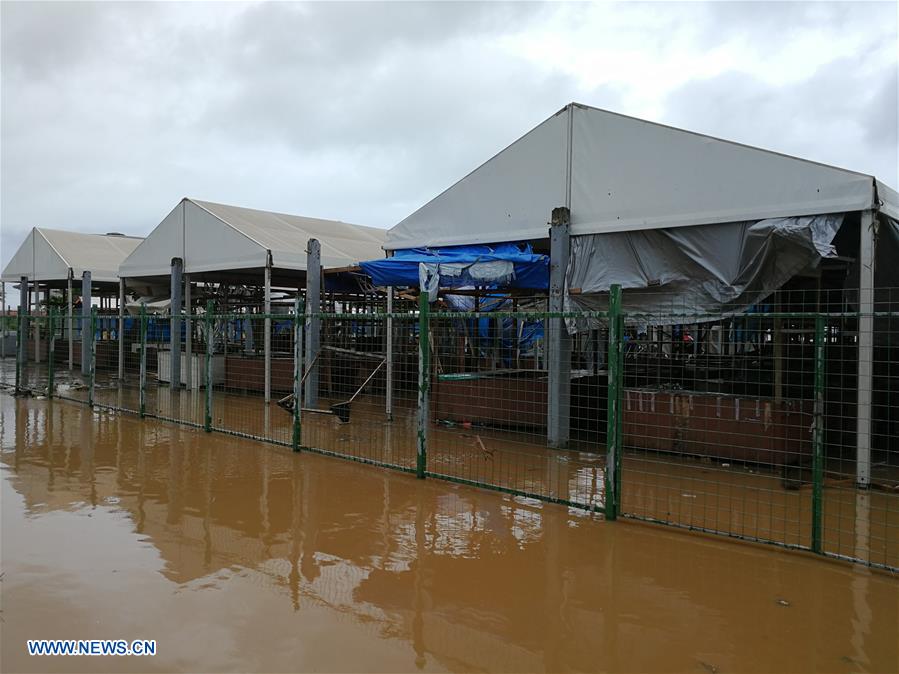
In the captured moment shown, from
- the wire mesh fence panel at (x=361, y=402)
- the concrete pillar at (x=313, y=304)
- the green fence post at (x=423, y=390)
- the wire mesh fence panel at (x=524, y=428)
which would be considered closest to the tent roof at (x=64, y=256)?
the wire mesh fence panel at (x=361, y=402)

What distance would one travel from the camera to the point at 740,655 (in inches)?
159

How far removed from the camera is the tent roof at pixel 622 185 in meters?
8.41

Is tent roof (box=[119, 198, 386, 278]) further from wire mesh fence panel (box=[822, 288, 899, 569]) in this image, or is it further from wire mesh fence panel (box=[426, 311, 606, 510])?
wire mesh fence panel (box=[822, 288, 899, 569])

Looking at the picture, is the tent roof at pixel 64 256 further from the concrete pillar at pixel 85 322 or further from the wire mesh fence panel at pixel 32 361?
the wire mesh fence panel at pixel 32 361

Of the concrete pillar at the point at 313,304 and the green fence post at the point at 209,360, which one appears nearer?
the green fence post at the point at 209,360

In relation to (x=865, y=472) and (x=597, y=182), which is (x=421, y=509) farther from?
(x=597, y=182)

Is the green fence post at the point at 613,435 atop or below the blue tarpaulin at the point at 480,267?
below

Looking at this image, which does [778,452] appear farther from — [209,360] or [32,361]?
[32,361]

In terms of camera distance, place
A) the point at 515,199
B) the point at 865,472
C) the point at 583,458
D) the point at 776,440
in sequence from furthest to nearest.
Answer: the point at 515,199
the point at 583,458
the point at 776,440
the point at 865,472

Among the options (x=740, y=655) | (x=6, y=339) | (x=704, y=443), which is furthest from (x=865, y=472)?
(x=6, y=339)

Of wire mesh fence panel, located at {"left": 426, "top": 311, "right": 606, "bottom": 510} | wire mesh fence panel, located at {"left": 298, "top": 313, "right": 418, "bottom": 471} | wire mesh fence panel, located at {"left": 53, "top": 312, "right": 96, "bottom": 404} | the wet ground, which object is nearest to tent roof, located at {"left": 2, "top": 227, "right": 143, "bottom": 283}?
wire mesh fence panel, located at {"left": 53, "top": 312, "right": 96, "bottom": 404}

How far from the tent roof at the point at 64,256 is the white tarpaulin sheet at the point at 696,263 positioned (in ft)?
59.6

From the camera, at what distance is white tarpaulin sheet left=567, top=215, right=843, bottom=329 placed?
838cm

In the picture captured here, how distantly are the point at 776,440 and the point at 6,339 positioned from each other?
1337 inches
